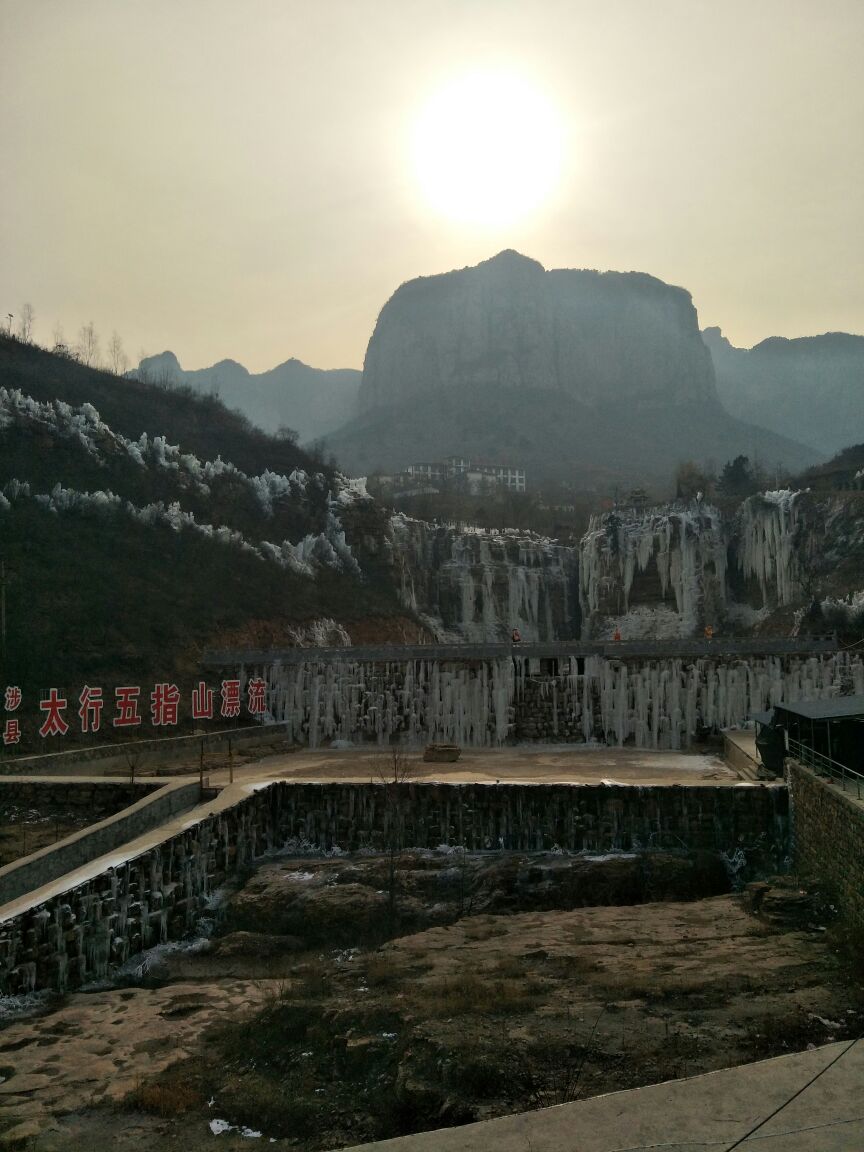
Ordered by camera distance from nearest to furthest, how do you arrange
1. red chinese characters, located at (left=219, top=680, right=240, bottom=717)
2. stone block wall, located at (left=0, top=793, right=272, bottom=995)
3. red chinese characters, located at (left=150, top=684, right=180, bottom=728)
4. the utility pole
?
stone block wall, located at (left=0, top=793, right=272, bottom=995)
red chinese characters, located at (left=150, top=684, right=180, bottom=728)
the utility pole
red chinese characters, located at (left=219, top=680, right=240, bottom=717)

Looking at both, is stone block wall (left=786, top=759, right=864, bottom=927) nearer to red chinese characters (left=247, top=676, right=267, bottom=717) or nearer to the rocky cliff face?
red chinese characters (left=247, top=676, right=267, bottom=717)

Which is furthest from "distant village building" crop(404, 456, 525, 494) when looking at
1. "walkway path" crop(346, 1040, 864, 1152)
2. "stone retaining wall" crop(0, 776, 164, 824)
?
"walkway path" crop(346, 1040, 864, 1152)

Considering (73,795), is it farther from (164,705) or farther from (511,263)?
(511,263)

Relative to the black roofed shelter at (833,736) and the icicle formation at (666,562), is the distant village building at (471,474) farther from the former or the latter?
the black roofed shelter at (833,736)

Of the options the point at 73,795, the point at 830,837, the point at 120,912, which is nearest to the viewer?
the point at 120,912

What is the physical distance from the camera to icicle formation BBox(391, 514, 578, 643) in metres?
74.0

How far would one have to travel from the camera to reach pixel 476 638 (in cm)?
7488

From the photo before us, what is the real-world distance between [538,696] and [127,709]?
16.5 m

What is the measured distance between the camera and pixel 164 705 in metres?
34.0

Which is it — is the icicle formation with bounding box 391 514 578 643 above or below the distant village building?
below

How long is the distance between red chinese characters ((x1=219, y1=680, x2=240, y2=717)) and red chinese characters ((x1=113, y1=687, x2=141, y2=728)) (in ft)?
13.9

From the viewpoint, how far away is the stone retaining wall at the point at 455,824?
1705 cm

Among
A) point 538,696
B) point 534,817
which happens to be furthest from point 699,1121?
point 538,696

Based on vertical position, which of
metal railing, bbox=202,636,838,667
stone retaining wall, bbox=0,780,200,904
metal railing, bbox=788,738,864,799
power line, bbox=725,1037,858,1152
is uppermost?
metal railing, bbox=202,636,838,667
